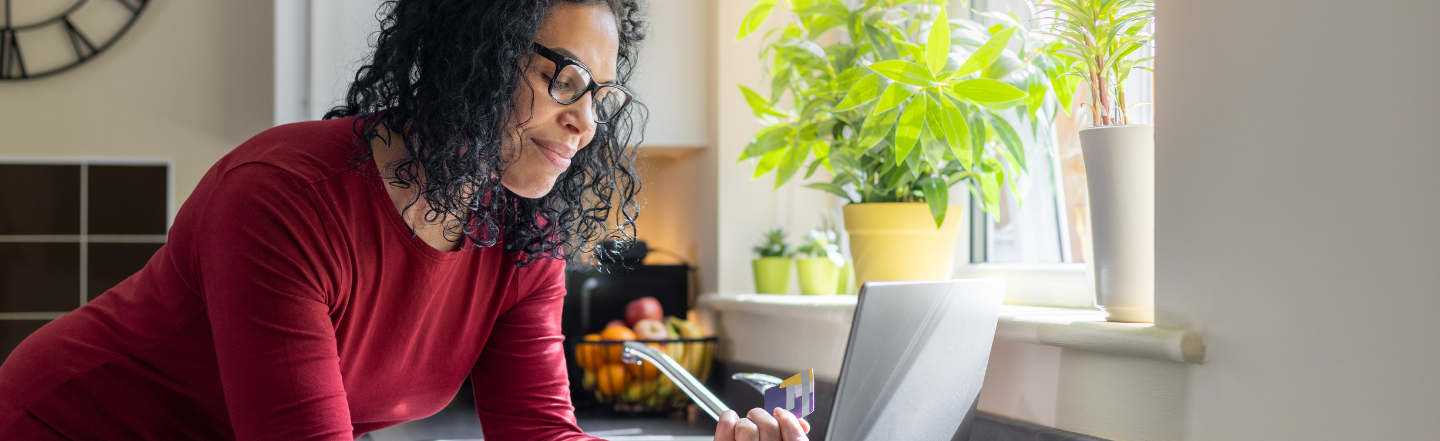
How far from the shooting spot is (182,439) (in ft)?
2.85

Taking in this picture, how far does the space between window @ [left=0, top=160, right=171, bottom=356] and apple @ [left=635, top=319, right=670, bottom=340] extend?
3.33 feet

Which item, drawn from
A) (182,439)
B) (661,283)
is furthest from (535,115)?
(661,283)

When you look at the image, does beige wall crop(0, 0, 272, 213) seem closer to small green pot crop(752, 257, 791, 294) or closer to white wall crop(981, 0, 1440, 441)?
small green pot crop(752, 257, 791, 294)

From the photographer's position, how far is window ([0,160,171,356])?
5.91ft

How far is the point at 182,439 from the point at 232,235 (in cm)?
30

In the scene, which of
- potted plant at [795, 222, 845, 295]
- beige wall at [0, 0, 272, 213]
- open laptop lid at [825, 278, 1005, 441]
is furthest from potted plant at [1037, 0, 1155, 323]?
beige wall at [0, 0, 272, 213]

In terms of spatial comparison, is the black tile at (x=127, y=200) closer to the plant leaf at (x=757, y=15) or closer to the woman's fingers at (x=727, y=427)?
the plant leaf at (x=757, y=15)

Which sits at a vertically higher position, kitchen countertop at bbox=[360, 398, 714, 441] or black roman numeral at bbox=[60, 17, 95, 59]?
black roman numeral at bbox=[60, 17, 95, 59]

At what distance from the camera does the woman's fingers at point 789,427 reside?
735mm

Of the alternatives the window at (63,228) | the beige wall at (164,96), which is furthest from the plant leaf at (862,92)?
the window at (63,228)

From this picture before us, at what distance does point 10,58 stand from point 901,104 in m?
1.77

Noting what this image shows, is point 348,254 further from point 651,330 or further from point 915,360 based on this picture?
point 651,330

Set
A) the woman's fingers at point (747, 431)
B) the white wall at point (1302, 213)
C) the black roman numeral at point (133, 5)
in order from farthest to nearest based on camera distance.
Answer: the black roman numeral at point (133, 5), the woman's fingers at point (747, 431), the white wall at point (1302, 213)

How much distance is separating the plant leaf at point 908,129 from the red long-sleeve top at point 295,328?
0.41 metres
